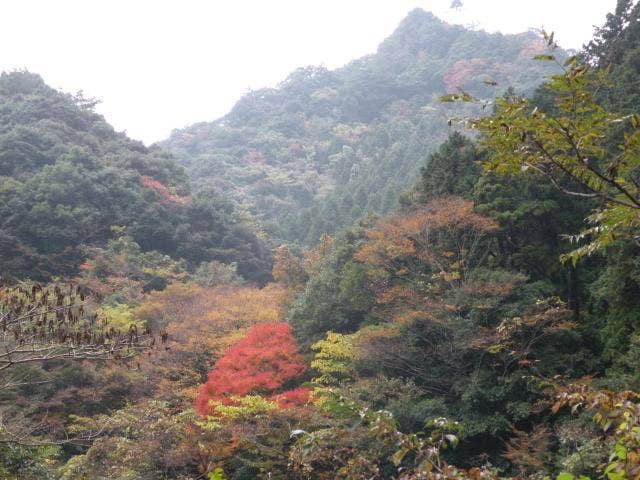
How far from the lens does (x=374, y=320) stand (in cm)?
1667

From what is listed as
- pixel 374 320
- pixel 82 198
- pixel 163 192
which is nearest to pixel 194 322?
pixel 374 320

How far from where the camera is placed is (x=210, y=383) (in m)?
15.2

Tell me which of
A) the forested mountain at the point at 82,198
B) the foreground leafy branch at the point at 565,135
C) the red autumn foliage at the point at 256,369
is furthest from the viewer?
the forested mountain at the point at 82,198

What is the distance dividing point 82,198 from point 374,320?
21.4 metres

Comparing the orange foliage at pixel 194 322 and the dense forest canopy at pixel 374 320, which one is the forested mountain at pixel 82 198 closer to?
the dense forest canopy at pixel 374 320

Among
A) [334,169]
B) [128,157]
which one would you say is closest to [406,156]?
[334,169]

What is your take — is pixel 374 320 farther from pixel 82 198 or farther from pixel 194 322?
pixel 82 198

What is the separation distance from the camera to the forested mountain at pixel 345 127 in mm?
45197

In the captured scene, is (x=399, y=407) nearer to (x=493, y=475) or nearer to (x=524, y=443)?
(x=524, y=443)

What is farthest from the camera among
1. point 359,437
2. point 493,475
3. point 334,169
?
point 334,169

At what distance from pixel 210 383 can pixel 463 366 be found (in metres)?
6.77

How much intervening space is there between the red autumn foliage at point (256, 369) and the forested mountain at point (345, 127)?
68.9 feet

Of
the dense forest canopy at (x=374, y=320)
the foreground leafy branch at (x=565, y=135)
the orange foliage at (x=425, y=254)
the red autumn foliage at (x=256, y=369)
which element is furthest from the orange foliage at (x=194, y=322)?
the foreground leafy branch at (x=565, y=135)

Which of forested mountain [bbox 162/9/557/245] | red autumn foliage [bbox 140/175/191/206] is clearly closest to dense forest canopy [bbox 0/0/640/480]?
red autumn foliage [bbox 140/175/191/206]
